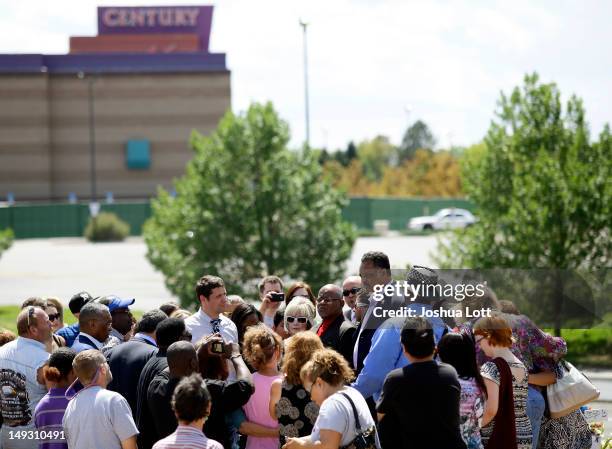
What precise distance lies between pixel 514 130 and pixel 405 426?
1683 cm

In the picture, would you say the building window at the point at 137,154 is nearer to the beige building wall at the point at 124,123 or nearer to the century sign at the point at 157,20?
the beige building wall at the point at 124,123

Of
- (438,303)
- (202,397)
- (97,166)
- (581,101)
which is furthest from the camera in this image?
(97,166)

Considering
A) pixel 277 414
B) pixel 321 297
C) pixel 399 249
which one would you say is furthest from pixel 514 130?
pixel 399 249

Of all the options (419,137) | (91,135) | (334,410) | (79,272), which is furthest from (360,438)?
(419,137)

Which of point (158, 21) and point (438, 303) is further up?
point (158, 21)

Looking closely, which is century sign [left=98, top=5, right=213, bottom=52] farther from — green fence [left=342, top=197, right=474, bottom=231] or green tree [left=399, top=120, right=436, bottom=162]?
green tree [left=399, top=120, right=436, bottom=162]

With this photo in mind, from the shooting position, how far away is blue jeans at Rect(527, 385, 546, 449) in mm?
7125

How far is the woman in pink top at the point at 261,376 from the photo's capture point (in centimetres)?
650

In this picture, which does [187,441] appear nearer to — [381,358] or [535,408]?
→ [381,358]

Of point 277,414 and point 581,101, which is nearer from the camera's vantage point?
point 277,414

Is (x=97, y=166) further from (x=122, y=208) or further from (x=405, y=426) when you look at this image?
(x=405, y=426)

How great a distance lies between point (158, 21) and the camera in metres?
87.2

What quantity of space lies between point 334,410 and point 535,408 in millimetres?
2219

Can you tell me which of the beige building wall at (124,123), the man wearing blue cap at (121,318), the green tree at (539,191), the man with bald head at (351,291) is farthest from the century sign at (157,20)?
the man wearing blue cap at (121,318)
